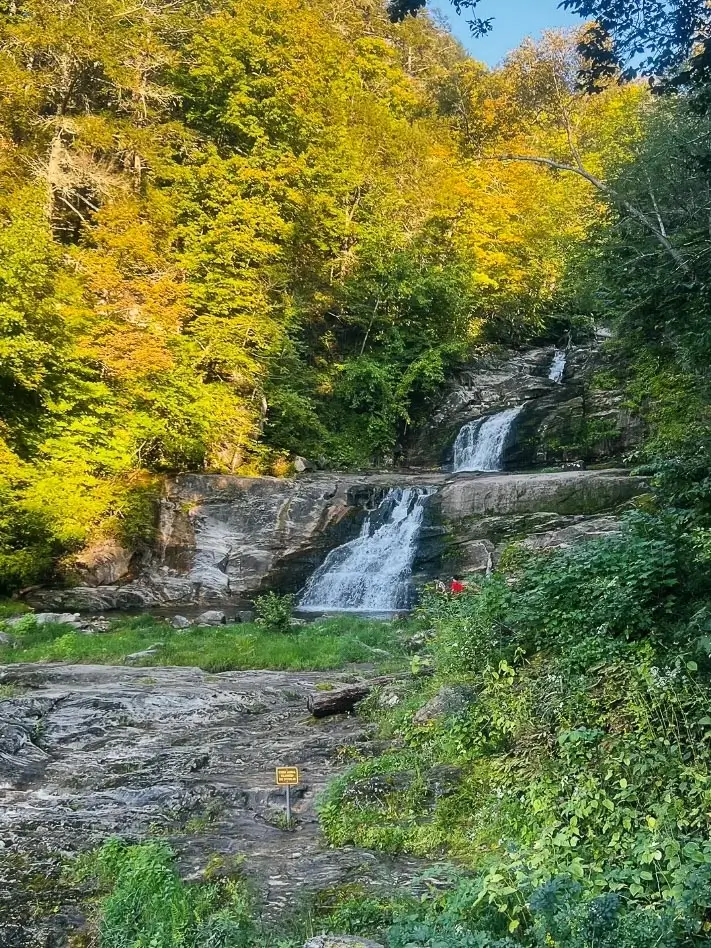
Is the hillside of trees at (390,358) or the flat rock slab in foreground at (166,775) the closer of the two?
the hillside of trees at (390,358)

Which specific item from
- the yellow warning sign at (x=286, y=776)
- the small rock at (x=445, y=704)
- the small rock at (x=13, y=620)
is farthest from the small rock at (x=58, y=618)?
the yellow warning sign at (x=286, y=776)

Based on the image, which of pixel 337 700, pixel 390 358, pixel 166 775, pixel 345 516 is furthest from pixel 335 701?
pixel 390 358

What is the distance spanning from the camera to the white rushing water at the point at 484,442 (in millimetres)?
22047

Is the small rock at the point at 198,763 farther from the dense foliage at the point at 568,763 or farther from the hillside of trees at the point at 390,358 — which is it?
the dense foliage at the point at 568,763

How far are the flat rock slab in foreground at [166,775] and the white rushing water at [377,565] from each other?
6341mm

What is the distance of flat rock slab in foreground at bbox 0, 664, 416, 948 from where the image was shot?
4766 mm

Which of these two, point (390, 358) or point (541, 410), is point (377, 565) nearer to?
point (541, 410)

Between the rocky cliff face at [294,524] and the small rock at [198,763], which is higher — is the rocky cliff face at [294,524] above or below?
above

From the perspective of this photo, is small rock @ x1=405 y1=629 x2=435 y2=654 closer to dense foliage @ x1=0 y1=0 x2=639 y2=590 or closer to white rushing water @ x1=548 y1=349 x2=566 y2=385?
dense foliage @ x1=0 y1=0 x2=639 y2=590

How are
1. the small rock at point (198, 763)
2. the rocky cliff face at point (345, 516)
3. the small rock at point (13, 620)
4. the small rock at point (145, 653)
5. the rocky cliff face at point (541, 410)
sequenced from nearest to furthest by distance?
the small rock at point (198, 763) → the small rock at point (145, 653) → the small rock at point (13, 620) → the rocky cliff face at point (345, 516) → the rocky cliff face at point (541, 410)

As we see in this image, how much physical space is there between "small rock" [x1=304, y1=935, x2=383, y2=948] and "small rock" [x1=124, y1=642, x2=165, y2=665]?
8.06m

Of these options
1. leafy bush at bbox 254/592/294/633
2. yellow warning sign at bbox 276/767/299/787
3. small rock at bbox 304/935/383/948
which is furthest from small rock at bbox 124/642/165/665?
small rock at bbox 304/935/383/948

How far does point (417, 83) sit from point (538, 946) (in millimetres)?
40330

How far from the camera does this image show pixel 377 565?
55.8 ft
